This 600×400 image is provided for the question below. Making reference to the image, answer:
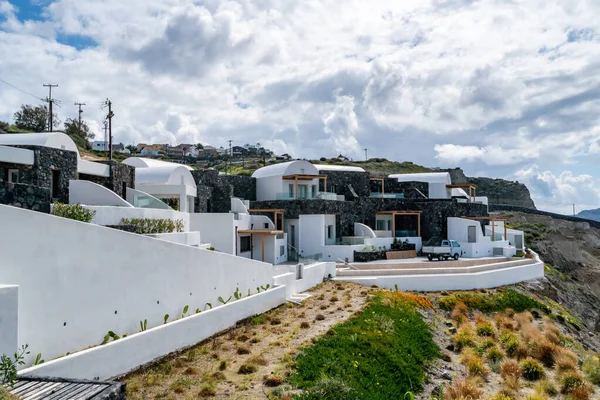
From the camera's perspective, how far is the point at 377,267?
27766mm

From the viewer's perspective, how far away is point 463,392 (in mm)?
12055

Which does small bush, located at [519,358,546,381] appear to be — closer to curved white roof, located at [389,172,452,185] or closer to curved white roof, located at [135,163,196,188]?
curved white roof, located at [135,163,196,188]

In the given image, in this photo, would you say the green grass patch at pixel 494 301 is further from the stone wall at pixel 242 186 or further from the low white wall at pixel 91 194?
the stone wall at pixel 242 186

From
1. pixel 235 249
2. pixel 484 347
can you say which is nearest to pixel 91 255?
pixel 484 347

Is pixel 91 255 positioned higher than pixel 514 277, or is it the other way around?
pixel 91 255

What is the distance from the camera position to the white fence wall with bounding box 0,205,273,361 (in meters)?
8.61

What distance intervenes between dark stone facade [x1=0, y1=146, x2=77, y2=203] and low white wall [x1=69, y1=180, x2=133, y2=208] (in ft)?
0.88

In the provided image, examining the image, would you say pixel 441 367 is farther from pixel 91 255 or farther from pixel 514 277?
pixel 514 277

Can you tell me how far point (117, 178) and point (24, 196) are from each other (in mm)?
11501

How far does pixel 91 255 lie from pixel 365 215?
28244mm

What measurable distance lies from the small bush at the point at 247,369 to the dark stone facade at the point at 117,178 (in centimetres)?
1494

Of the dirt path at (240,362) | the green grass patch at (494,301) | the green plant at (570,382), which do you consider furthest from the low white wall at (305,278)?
the green plant at (570,382)

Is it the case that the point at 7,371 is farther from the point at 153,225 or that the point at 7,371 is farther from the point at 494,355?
the point at 494,355

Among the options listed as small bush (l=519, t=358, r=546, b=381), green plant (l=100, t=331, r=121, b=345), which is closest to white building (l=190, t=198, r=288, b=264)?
green plant (l=100, t=331, r=121, b=345)
